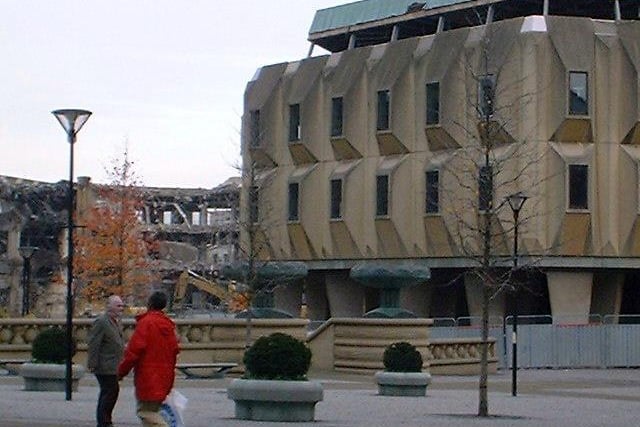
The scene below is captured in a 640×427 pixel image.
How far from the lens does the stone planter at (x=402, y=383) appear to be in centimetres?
2989

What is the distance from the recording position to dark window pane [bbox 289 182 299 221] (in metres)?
69.7

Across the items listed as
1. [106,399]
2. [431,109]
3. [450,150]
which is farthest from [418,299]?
[106,399]

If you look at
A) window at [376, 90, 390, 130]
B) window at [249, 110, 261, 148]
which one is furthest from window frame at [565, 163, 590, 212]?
window at [249, 110, 261, 148]

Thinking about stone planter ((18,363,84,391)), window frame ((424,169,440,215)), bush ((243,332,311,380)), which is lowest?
stone planter ((18,363,84,391))

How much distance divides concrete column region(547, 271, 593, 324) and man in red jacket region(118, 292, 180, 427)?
48463 mm

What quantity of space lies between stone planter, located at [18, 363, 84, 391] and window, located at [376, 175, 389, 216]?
38.1 m

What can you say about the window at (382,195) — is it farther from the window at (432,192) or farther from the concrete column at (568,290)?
the concrete column at (568,290)

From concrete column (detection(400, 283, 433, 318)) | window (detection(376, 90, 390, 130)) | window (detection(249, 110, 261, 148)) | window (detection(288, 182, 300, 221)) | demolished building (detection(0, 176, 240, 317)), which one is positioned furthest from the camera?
demolished building (detection(0, 176, 240, 317))

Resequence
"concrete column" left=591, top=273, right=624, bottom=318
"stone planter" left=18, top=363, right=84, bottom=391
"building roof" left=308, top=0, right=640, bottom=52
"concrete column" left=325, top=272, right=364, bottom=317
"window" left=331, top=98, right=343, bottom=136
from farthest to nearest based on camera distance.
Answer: "concrete column" left=325, top=272, right=364, bottom=317 → "window" left=331, top=98, right=343, bottom=136 → "building roof" left=308, top=0, right=640, bottom=52 → "concrete column" left=591, top=273, right=624, bottom=318 → "stone planter" left=18, top=363, right=84, bottom=391

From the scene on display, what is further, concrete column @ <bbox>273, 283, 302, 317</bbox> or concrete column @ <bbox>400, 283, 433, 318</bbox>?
concrete column @ <bbox>273, 283, 302, 317</bbox>

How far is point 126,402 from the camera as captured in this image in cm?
2558

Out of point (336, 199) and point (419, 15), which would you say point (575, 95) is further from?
point (336, 199)

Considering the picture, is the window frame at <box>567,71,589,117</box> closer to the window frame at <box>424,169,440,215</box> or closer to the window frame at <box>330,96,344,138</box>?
the window frame at <box>424,169,440,215</box>

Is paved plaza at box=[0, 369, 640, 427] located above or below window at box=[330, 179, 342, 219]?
below
